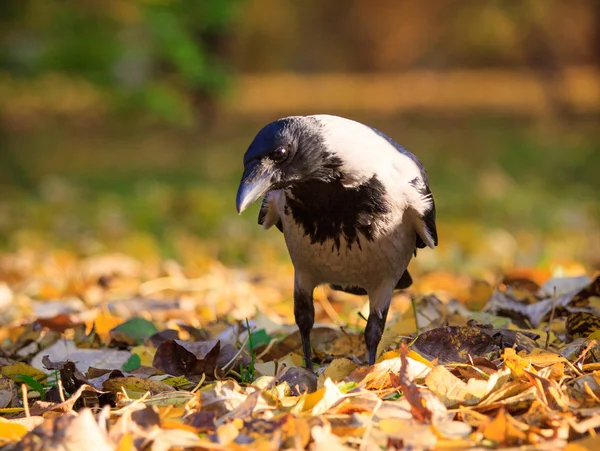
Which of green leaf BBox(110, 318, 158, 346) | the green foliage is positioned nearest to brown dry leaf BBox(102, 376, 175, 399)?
green leaf BBox(110, 318, 158, 346)

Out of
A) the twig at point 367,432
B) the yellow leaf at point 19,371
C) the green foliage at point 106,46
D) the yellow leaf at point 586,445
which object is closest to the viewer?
the yellow leaf at point 586,445

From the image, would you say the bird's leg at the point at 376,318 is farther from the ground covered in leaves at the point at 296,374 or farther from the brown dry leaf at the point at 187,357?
the brown dry leaf at the point at 187,357

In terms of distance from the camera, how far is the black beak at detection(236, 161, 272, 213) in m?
2.90

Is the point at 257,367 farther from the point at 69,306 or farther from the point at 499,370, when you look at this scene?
the point at 69,306

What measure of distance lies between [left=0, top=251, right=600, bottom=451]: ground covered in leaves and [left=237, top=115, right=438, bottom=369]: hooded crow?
0.80 ft

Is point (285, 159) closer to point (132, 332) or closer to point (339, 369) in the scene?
point (339, 369)

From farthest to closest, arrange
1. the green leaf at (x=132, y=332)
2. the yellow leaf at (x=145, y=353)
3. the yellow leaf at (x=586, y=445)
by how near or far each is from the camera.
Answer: the green leaf at (x=132, y=332)
the yellow leaf at (x=145, y=353)
the yellow leaf at (x=586, y=445)

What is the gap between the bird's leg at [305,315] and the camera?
336 cm

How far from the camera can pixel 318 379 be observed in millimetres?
2812

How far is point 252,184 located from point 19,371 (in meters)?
0.99

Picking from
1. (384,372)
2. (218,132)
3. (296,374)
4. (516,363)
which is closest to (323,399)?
(384,372)

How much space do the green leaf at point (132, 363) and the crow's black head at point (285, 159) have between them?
76 cm

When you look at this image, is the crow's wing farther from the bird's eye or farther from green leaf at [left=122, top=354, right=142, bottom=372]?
green leaf at [left=122, top=354, right=142, bottom=372]

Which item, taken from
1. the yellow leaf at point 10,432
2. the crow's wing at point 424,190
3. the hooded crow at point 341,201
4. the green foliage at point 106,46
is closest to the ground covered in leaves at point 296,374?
the yellow leaf at point 10,432
